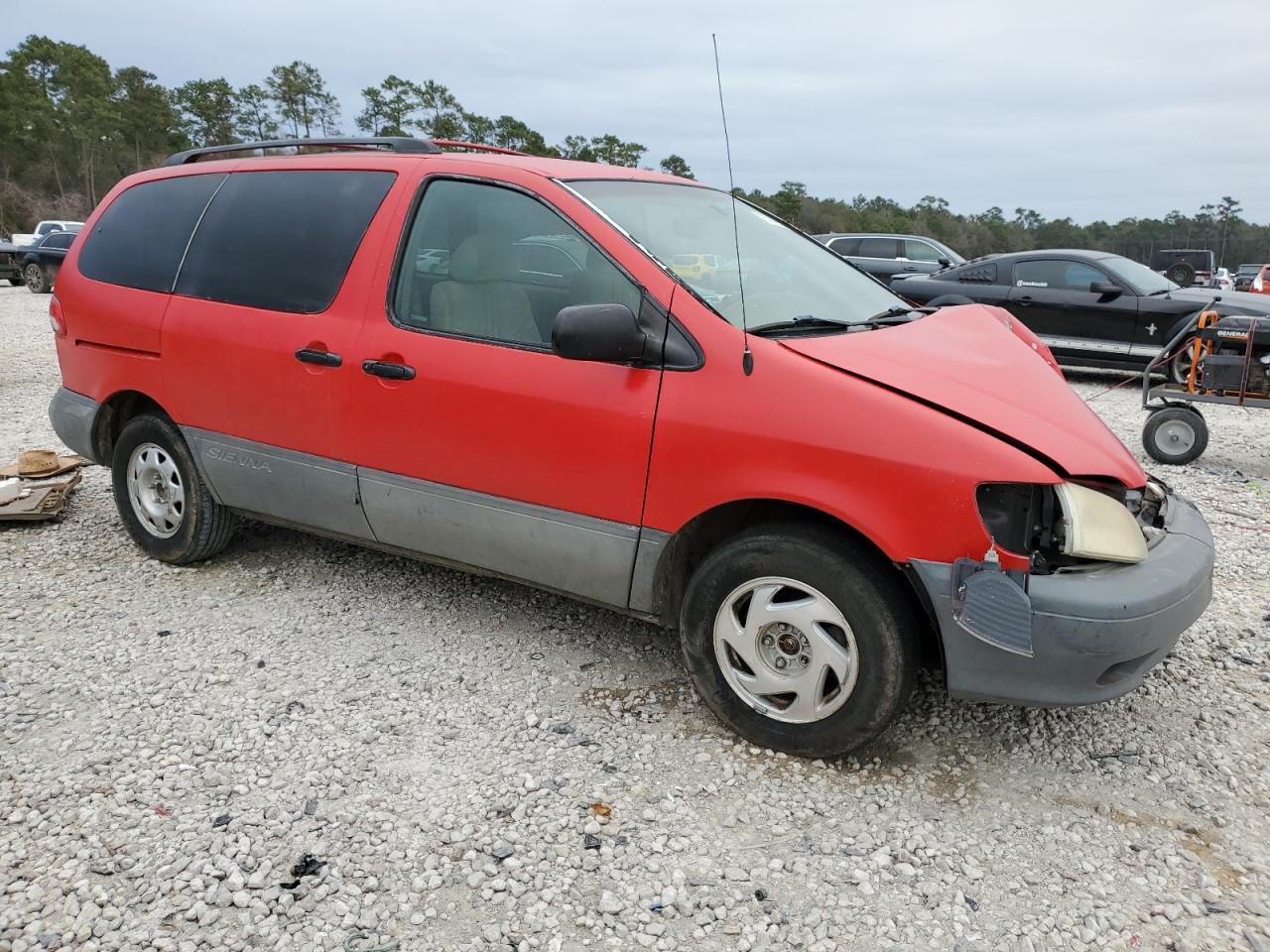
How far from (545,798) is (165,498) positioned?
274 cm

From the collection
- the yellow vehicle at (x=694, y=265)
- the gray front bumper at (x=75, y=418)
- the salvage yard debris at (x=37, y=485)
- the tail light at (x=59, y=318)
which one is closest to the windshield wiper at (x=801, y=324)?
the yellow vehicle at (x=694, y=265)

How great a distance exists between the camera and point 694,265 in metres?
3.11

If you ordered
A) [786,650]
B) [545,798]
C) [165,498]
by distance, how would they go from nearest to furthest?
[545,798] → [786,650] → [165,498]

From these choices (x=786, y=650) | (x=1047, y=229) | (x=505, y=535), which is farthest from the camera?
(x=1047, y=229)

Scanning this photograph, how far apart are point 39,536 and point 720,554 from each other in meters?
3.98

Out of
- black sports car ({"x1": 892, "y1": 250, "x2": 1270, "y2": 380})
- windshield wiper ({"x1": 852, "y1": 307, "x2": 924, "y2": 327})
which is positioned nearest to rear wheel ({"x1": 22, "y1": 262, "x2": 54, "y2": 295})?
black sports car ({"x1": 892, "y1": 250, "x2": 1270, "y2": 380})

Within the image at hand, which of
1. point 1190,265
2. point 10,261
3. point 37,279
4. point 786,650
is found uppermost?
point 1190,265

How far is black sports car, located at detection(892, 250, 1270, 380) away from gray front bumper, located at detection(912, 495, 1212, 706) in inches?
324

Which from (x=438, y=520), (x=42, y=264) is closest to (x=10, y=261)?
(x=42, y=264)

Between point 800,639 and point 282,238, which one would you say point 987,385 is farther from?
point 282,238

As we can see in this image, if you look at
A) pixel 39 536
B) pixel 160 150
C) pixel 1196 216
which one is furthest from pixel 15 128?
pixel 1196 216

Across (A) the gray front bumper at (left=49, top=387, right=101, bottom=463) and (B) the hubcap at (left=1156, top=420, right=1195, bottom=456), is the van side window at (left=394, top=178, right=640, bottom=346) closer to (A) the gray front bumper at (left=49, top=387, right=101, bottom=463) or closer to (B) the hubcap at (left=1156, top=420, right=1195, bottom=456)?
(A) the gray front bumper at (left=49, top=387, right=101, bottom=463)

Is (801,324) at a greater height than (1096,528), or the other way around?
(801,324)

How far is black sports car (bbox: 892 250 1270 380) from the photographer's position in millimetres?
10242
